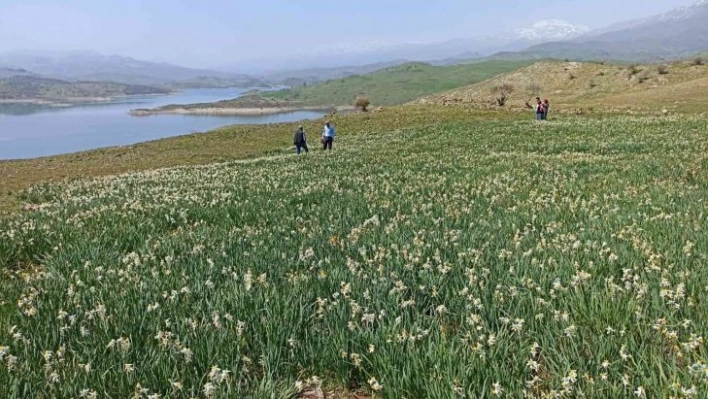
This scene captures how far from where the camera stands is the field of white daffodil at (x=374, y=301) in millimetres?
4000

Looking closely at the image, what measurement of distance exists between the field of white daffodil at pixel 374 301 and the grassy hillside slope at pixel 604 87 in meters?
51.7

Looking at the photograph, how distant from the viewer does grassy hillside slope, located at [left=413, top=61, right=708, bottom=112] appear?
201ft

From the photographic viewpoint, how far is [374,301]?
5316mm

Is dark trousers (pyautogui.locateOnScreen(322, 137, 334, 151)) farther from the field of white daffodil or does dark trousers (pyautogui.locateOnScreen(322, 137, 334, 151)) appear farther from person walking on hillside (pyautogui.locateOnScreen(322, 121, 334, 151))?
the field of white daffodil

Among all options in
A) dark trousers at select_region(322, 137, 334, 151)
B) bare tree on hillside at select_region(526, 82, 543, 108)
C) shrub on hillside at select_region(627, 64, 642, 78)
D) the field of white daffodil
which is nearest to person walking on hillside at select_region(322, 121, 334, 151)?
dark trousers at select_region(322, 137, 334, 151)

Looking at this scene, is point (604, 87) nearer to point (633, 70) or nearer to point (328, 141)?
point (633, 70)

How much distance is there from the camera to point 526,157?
821 inches

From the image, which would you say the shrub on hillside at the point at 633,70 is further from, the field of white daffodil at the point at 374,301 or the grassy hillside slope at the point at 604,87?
the field of white daffodil at the point at 374,301

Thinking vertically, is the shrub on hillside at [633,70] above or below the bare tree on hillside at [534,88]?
above

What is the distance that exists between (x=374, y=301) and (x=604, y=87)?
9371cm

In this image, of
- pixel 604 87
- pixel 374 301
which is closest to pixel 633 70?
pixel 604 87

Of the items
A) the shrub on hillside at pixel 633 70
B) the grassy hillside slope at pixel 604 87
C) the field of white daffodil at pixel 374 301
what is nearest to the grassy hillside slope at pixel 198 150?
the grassy hillside slope at pixel 604 87

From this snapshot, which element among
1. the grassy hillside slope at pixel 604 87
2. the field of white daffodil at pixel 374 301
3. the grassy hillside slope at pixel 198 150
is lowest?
the grassy hillside slope at pixel 198 150

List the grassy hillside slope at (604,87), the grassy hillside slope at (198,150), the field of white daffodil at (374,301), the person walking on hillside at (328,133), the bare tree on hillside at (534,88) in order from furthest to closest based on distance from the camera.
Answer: the bare tree on hillside at (534,88), the grassy hillside slope at (604,87), the grassy hillside slope at (198,150), the person walking on hillside at (328,133), the field of white daffodil at (374,301)
